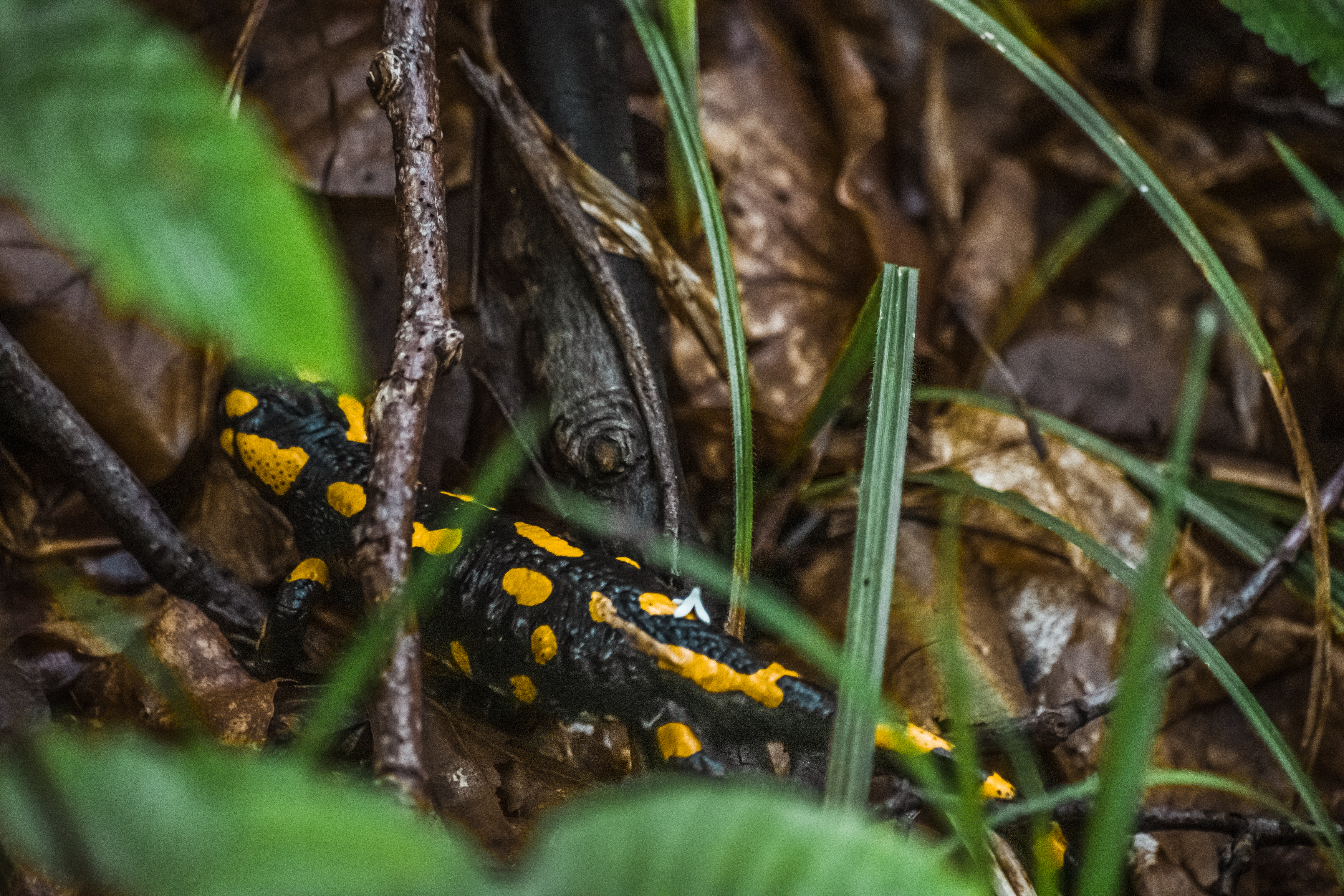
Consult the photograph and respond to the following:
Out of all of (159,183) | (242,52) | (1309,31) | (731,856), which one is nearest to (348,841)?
(731,856)

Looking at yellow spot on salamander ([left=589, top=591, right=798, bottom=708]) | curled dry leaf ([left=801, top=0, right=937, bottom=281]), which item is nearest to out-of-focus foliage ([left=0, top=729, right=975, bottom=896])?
yellow spot on salamander ([left=589, top=591, right=798, bottom=708])

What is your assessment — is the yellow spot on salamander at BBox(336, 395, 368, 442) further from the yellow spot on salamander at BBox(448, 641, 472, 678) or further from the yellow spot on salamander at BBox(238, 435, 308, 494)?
the yellow spot on salamander at BBox(448, 641, 472, 678)

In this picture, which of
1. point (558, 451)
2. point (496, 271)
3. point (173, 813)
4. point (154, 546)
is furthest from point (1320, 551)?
point (154, 546)

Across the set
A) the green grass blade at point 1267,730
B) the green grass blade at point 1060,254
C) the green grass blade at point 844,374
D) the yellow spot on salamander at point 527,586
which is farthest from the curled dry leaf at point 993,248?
the yellow spot on salamander at point 527,586

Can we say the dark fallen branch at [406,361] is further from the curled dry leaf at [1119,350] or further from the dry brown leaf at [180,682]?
the curled dry leaf at [1119,350]

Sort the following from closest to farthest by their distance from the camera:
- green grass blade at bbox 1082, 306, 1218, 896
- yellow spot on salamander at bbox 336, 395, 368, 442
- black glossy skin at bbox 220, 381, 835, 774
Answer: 1. green grass blade at bbox 1082, 306, 1218, 896
2. black glossy skin at bbox 220, 381, 835, 774
3. yellow spot on salamander at bbox 336, 395, 368, 442

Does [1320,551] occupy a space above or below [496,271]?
below

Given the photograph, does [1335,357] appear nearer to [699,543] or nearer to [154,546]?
[699,543]
